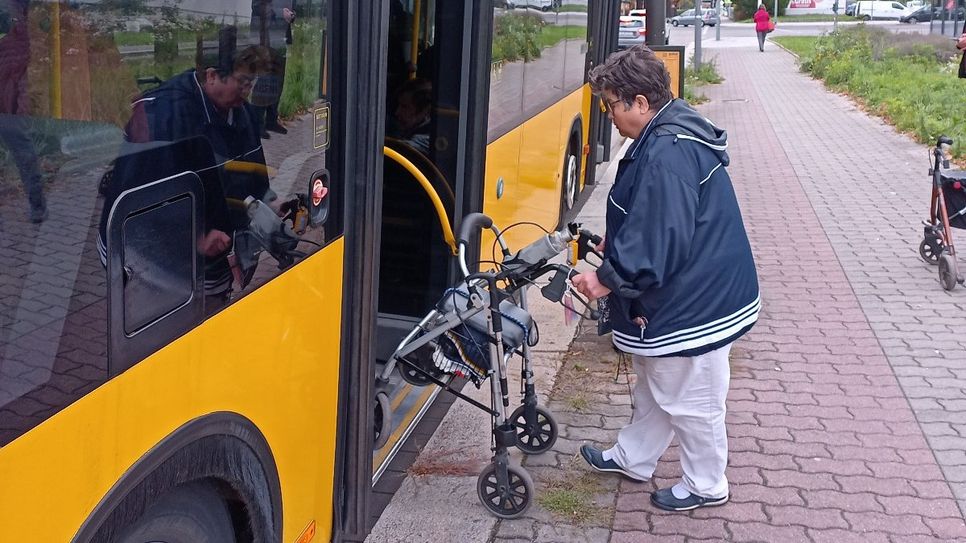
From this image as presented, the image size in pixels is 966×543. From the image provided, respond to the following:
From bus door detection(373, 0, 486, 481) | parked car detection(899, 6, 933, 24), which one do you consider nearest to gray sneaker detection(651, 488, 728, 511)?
bus door detection(373, 0, 486, 481)

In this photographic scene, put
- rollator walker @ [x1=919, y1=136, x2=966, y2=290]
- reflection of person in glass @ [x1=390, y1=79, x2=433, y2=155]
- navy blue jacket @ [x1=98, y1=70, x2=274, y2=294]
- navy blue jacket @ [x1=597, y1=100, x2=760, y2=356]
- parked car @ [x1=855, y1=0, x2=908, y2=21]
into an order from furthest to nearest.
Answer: parked car @ [x1=855, y1=0, x2=908, y2=21]
rollator walker @ [x1=919, y1=136, x2=966, y2=290]
reflection of person in glass @ [x1=390, y1=79, x2=433, y2=155]
navy blue jacket @ [x1=597, y1=100, x2=760, y2=356]
navy blue jacket @ [x1=98, y1=70, x2=274, y2=294]

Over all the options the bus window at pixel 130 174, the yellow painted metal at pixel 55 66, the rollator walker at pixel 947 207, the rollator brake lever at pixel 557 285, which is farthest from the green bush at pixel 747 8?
the yellow painted metal at pixel 55 66

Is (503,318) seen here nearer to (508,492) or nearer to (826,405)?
(508,492)

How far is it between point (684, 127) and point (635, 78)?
0.82ft

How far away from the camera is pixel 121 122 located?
5.87ft

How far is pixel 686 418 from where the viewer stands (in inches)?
149

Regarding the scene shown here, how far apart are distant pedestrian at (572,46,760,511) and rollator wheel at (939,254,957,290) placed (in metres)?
3.82

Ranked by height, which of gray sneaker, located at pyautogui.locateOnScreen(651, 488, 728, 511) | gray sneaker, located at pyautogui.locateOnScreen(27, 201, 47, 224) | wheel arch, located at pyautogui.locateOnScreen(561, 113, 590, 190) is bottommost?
gray sneaker, located at pyautogui.locateOnScreen(651, 488, 728, 511)

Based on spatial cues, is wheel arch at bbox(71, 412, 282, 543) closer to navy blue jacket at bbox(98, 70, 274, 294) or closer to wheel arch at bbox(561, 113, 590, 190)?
navy blue jacket at bbox(98, 70, 274, 294)

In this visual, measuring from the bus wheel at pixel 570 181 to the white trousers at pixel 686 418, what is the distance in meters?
3.89

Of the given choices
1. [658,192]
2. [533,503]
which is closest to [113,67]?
[658,192]

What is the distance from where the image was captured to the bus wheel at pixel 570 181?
8.08 metres

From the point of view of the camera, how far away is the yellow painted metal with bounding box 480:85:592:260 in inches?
203

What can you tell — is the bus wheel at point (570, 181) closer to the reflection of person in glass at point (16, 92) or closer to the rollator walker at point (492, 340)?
the rollator walker at point (492, 340)
